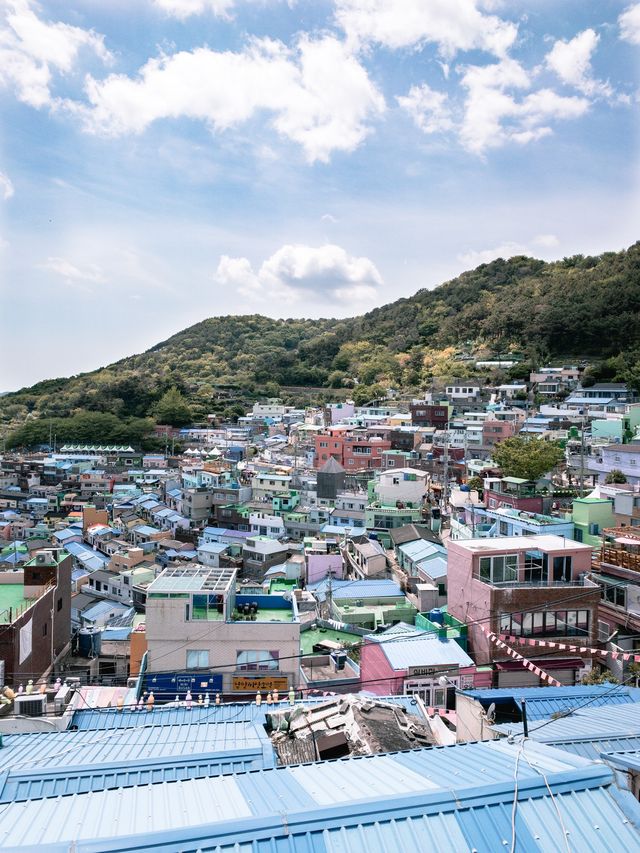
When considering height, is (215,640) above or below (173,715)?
below

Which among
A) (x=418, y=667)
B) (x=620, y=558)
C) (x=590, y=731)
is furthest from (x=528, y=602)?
(x=590, y=731)

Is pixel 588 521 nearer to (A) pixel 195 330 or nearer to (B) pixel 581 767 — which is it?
(B) pixel 581 767

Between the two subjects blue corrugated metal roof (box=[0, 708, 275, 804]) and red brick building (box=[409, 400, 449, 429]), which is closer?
blue corrugated metal roof (box=[0, 708, 275, 804])

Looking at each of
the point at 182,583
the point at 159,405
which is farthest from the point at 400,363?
the point at 182,583

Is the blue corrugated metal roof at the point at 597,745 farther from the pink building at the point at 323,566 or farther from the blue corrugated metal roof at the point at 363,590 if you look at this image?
the pink building at the point at 323,566

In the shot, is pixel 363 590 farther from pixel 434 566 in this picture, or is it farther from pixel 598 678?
pixel 598 678

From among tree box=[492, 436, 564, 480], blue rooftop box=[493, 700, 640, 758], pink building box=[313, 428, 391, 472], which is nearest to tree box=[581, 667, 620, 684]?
blue rooftop box=[493, 700, 640, 758]

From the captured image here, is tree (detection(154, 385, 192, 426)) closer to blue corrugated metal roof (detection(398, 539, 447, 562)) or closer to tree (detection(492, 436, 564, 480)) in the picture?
tree (detection(492, 436, 564, 480))
